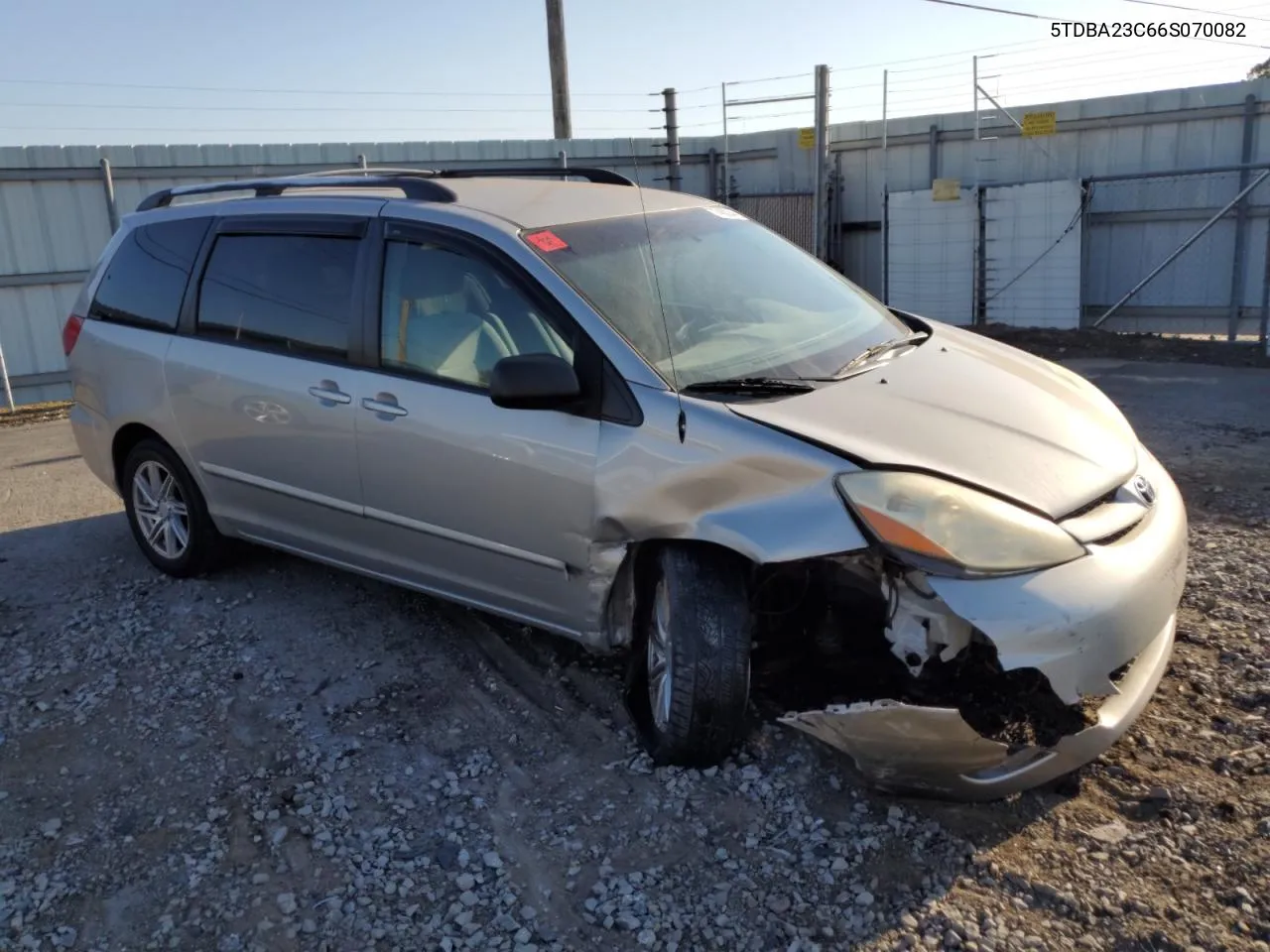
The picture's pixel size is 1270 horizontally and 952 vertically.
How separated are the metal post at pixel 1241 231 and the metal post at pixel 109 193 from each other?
41.0 ft

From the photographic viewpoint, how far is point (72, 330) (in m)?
5.54

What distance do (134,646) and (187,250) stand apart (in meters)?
1.86

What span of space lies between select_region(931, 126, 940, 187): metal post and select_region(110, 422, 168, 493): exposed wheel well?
37.0 feet

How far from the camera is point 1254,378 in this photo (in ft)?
32.0

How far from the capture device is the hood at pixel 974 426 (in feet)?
10.2

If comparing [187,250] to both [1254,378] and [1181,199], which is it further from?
[1181,199]

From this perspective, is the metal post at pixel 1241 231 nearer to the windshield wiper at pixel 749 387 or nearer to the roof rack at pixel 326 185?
the roof rack at pixel 326 185

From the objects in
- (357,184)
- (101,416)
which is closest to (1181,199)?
(357,184)

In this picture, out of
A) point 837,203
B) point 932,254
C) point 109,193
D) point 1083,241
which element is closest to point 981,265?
point 932,254

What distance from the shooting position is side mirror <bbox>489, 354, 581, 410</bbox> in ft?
11.3

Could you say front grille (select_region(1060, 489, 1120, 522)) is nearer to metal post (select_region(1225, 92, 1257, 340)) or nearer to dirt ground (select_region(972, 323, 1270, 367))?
dirt ground (select_region(972, 323, 1270, 367))

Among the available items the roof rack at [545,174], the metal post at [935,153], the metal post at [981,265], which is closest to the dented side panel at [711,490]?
the roof rack at [545,174]

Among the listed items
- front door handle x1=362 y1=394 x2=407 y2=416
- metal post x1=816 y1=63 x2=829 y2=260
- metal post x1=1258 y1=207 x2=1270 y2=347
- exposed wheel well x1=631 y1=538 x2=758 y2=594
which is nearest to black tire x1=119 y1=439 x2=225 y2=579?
front door handle x1=362 y1=394 x2=407 y2=416

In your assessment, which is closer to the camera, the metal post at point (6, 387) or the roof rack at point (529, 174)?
the roof rack at point (529, 174)
